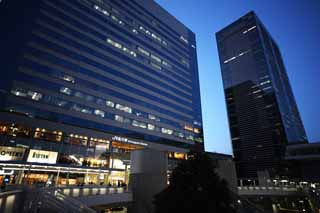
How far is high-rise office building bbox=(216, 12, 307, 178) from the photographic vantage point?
108750 millimetres

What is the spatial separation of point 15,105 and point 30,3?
2545cm

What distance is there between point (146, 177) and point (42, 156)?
27638mm

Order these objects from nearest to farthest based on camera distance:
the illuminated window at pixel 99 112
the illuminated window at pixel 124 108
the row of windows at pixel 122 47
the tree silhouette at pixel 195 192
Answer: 1. the tree silhouette at pixel 195 192
2. the illuminated window at pixel 99 112
3. the illuminated window at pixel 124 108
4. the row of windows at pixel 122 47

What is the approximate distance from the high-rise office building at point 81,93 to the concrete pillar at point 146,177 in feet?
77.3

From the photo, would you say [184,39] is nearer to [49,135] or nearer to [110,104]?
[110,104]

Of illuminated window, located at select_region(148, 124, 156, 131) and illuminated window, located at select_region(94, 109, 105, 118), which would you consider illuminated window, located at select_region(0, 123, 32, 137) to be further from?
illuminated window, located at select_region(148, 124, 156, 131)

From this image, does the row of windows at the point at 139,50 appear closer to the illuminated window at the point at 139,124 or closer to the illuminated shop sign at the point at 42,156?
the illuminated window at the point at 139,124

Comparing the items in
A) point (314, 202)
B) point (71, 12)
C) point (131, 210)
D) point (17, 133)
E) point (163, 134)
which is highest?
point (71, 12)

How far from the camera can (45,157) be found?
3716 cm

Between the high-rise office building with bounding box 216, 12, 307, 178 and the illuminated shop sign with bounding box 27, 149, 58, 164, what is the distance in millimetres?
105654

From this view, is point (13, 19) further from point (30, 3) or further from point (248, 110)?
point (248, 110)

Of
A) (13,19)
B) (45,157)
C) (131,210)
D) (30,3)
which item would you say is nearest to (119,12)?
(30,3)

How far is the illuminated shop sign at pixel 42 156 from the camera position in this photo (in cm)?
3559

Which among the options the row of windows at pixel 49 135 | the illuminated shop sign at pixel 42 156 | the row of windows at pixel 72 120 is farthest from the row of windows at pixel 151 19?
the illuminated shop sign at pixel 42 156
